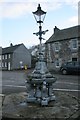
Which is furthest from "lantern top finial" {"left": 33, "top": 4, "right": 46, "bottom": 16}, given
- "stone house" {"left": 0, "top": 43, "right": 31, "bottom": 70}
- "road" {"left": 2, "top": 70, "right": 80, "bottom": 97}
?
"stone house" {"left": 0, "top": 43, "right": 31, "bottom": 70}

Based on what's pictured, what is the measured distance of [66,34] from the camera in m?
34.5

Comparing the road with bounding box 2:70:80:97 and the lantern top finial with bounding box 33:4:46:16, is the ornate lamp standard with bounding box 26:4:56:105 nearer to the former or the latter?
the lantern top finial with bounding box 33:4:46:16

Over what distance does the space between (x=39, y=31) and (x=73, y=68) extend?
18490 millimetres

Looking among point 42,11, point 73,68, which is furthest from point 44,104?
point 73,68

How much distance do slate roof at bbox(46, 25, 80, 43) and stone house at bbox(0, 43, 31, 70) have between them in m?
19.0

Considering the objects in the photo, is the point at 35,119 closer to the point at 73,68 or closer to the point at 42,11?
the point at 42,11

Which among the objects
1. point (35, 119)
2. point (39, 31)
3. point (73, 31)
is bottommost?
point (35, 119)

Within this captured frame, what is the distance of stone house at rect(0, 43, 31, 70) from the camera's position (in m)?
54.6

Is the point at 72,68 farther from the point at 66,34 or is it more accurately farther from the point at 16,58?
the point at 16,58

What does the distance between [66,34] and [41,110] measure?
94.2ft

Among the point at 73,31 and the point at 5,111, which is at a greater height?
the point at 73,31

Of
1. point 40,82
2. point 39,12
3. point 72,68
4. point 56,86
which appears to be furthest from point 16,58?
point 40,82

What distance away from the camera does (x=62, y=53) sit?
110 ft

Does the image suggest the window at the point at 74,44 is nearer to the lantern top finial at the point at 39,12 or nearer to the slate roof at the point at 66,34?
the slate roof at the point at 66,34
